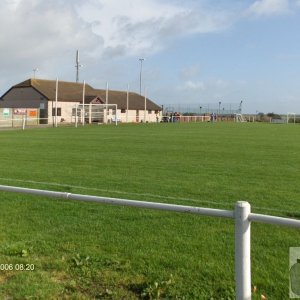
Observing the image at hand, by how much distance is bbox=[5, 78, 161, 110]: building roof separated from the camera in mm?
67912

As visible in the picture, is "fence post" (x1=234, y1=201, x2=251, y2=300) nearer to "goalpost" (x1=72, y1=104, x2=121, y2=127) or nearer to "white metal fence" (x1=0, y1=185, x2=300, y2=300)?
"white metal fence" (x1=0, y1=185, x2=300, y2=300)

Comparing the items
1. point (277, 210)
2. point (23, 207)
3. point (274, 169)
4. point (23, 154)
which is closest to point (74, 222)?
point (23, 207)

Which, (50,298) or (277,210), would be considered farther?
(277,210)

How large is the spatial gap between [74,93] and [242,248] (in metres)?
70.9

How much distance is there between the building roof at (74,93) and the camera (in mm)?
67912

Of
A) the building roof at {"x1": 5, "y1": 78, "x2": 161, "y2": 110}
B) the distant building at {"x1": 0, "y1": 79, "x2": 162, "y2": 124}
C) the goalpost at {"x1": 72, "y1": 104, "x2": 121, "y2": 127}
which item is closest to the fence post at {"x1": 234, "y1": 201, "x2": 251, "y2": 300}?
the goalpost at {"x1": 72, "y1": 104, "x2": 121, "y2": 127}

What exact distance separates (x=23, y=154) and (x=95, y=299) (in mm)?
14335

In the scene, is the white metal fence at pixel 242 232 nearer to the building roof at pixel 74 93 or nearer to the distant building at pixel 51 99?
the distant building at pixel 51 99

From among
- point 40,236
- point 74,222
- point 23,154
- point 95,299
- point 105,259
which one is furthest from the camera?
point 23,154

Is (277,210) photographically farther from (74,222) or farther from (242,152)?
(242,152)

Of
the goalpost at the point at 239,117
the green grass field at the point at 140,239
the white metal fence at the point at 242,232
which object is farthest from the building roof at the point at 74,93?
the white metal fence at the point at 242,232

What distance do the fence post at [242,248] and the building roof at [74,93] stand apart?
6409 cm

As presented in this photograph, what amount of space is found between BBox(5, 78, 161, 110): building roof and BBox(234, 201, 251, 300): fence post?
64086 millimetres

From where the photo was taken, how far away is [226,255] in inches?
214
